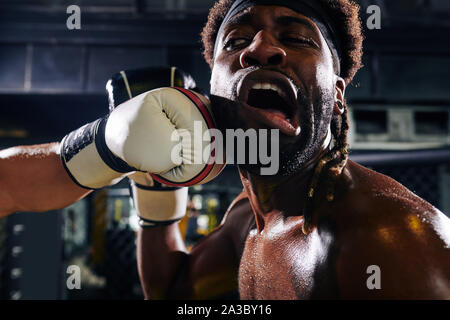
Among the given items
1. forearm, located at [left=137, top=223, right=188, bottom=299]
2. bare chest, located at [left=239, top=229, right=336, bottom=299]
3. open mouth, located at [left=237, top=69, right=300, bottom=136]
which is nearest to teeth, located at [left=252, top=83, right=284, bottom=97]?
open mouth, located at [left=237, top=69, right=300, bottom=136]

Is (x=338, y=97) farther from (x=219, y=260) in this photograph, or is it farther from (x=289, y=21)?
(x=219, y=260)

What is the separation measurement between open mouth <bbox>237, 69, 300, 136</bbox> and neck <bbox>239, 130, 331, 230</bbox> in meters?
0.21

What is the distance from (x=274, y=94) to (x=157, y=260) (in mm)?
1051

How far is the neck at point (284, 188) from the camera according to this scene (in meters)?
1.21

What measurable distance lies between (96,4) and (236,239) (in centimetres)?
522

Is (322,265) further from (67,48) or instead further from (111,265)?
(67,48)

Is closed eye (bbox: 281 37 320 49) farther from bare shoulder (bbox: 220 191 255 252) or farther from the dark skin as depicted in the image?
bare shoulder (bbox: 220 191 255 252)

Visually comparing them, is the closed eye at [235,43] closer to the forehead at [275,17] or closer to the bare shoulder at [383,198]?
the forehead at [275,17]

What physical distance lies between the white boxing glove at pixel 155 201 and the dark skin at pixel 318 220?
36cm

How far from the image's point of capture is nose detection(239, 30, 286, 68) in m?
1.07

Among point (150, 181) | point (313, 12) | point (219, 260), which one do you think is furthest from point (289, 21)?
point (219, 260)

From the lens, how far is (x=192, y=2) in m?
6.18

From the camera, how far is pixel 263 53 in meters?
1.07

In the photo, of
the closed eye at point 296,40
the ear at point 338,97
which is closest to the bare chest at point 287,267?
the ear at point 338,97
